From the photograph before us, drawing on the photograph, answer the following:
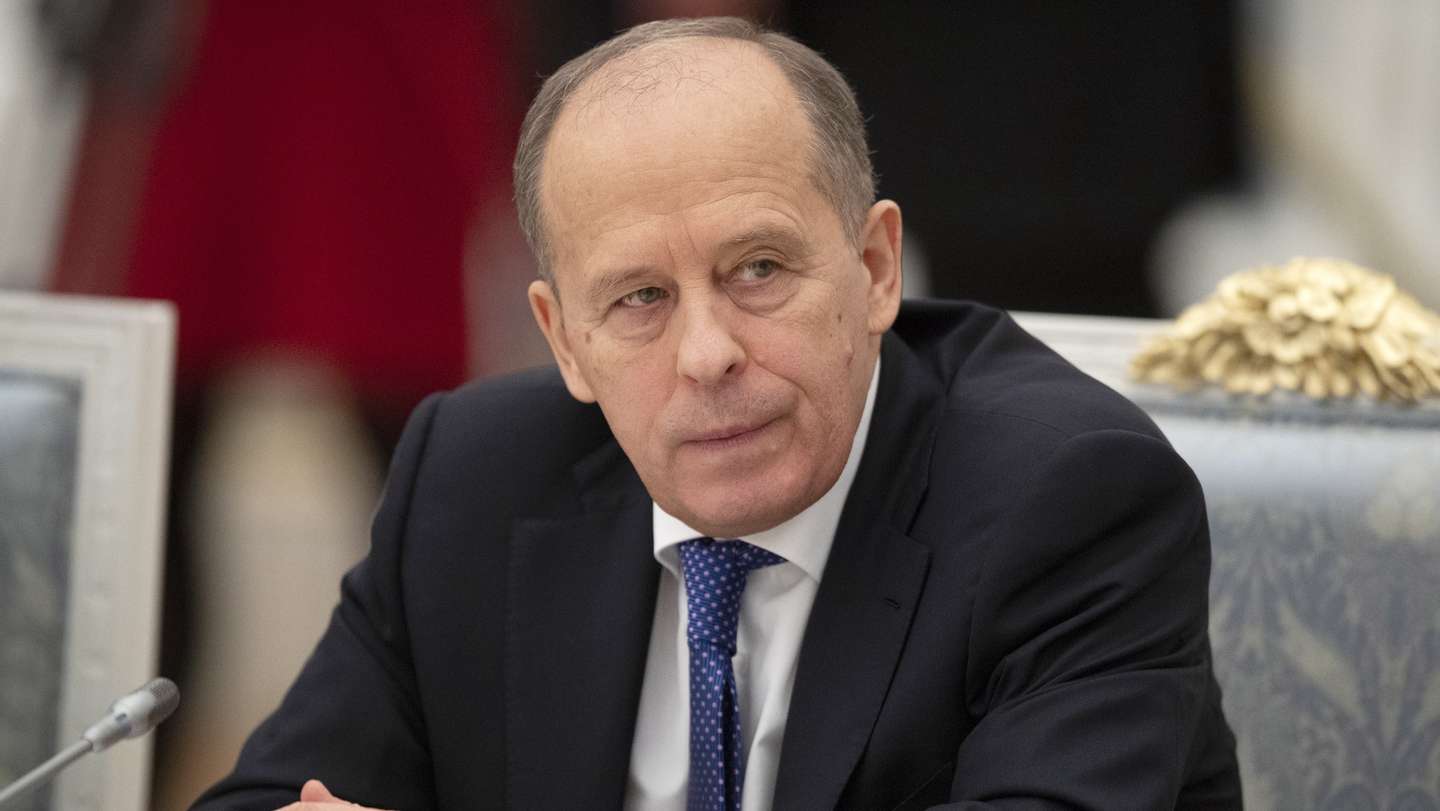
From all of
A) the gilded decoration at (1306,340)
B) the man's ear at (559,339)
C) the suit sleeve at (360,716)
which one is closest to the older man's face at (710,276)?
the man's ear at (559,339)

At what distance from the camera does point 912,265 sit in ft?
11.7

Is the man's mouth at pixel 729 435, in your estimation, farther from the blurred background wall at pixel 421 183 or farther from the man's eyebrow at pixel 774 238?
the blurred background wall at pixel 421 183

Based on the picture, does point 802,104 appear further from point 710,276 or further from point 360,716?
point 360,716

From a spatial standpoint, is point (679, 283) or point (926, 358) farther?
point (926, 358)

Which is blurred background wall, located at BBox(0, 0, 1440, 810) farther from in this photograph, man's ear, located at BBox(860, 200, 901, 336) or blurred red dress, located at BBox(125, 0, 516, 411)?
man's ear, located at BBox(860, 200, 901, 336)

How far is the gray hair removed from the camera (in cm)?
162

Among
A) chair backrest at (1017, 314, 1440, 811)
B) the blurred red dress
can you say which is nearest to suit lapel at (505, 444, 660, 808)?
chair backrest at (1017, 314, 1440, 811)

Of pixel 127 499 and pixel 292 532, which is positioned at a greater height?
pixel 127 499

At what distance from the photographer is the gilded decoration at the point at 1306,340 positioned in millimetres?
1871

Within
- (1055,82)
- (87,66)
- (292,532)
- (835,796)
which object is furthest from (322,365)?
(835,796)

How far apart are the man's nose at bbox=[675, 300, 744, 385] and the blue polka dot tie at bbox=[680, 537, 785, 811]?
24 centimetres

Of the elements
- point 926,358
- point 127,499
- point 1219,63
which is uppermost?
point 1219,63

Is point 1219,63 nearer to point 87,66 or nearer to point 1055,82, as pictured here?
point 1055,82

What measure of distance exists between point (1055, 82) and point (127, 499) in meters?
2.07
